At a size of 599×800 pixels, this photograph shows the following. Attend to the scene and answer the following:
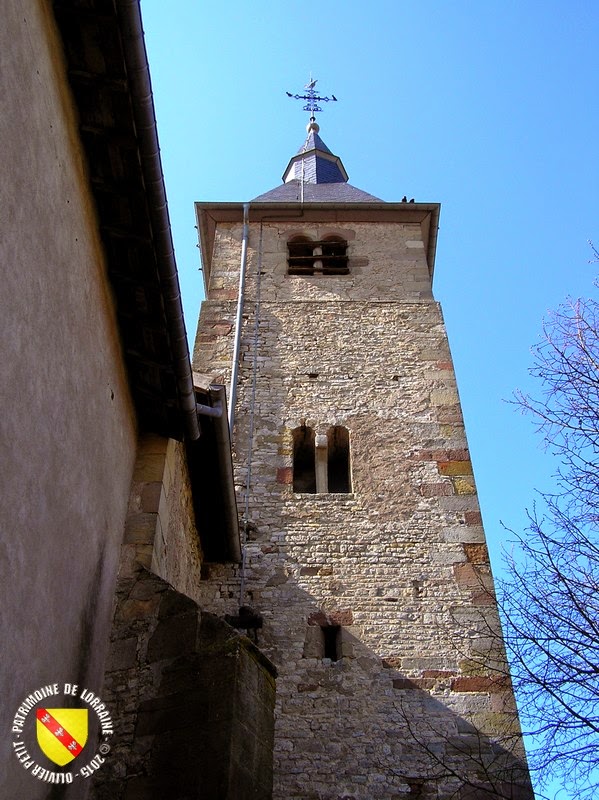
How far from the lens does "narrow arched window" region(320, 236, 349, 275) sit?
40.9 ft

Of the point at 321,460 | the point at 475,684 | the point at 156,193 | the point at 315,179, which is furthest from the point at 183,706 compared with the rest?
the point at 315,179

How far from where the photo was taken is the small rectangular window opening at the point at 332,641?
24.1 ft

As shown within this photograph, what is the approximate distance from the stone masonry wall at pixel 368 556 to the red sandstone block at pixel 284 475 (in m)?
0.02

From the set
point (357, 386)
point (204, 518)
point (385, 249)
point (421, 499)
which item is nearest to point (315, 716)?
point (204, 518)

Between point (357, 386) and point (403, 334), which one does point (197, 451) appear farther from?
point (403, 334)

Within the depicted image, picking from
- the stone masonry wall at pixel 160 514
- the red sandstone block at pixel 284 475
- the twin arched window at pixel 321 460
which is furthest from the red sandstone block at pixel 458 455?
the stone masonry wall at pixel 160 514

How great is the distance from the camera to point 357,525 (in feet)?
27.5

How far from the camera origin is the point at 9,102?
3.58 metres

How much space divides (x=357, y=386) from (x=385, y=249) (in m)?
3.55

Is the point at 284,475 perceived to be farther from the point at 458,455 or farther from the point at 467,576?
the point at 467,576

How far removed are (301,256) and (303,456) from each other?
13.8 feet

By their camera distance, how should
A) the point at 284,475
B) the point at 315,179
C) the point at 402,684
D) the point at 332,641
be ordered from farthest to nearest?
the point at 315,179, the point at 284,475, the point at 332,641, the point at 402,684

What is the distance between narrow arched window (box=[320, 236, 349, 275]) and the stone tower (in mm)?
30

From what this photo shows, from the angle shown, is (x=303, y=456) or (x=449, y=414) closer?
(x=303, y=456)
